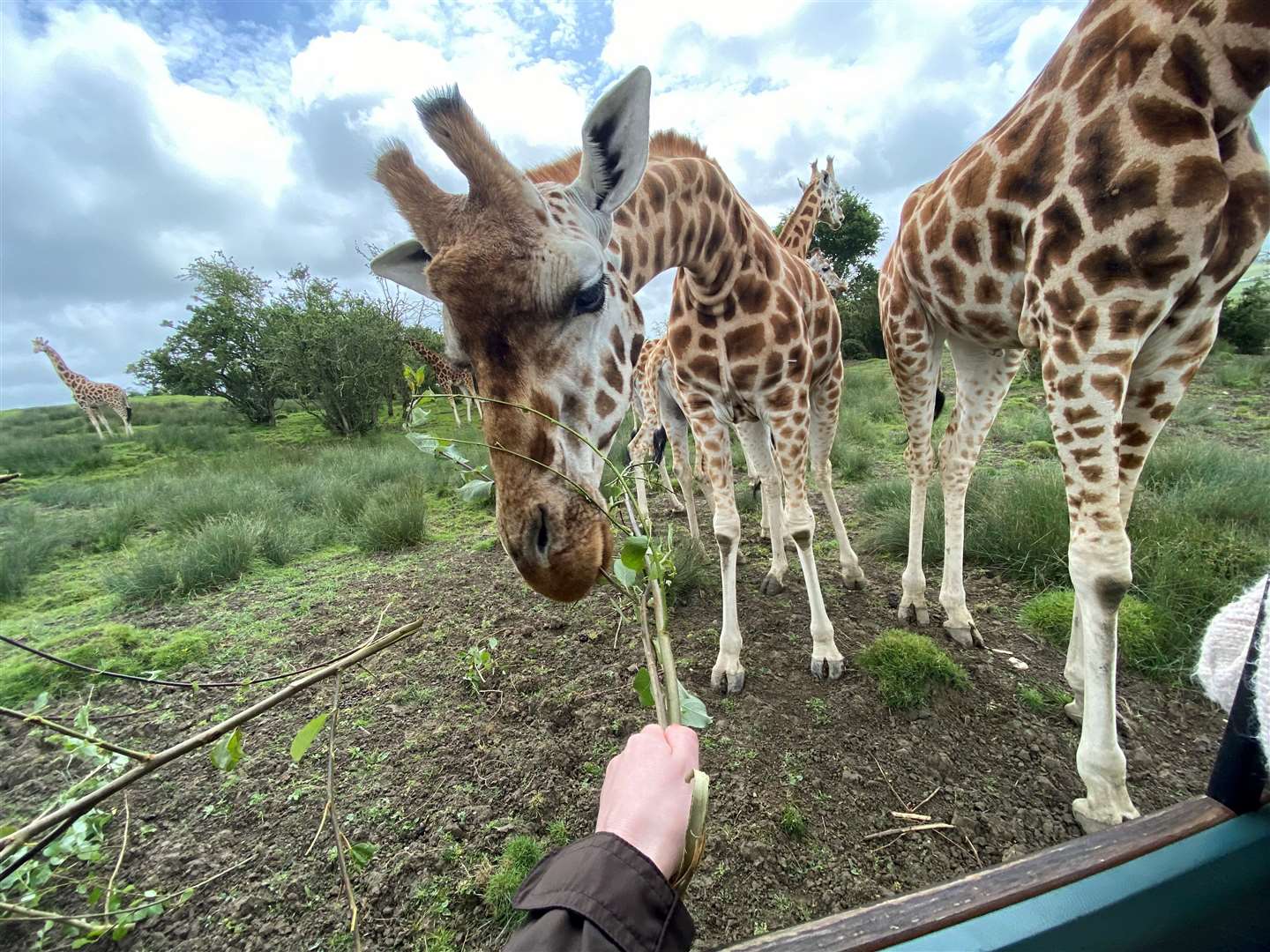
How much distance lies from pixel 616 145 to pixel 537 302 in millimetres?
728

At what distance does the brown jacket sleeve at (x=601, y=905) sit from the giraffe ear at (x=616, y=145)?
6.27 ft

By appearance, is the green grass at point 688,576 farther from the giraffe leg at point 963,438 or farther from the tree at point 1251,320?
the tree at point 1251,320

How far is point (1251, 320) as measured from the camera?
11891 millimetres

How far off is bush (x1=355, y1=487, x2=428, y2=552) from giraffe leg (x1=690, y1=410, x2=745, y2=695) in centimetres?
333

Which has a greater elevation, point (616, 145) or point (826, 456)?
point (616, 145)

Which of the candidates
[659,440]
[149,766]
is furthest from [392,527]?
[149,766]

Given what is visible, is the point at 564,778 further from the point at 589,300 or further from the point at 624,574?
the point at 589,300

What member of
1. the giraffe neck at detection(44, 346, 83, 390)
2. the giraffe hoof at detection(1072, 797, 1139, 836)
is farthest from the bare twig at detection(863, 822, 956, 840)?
the giraffe neck at detection(44, 346, 83, 390)

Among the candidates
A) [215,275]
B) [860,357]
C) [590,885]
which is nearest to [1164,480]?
[590,885]

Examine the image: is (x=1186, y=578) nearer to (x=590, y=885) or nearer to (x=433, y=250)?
(x=590, y=885)

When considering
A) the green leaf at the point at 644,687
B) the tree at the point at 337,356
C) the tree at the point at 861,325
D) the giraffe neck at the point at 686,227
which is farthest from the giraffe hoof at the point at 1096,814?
the tree at the point at 861,325

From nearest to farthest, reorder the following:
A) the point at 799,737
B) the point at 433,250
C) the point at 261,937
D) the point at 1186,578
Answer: the point at 261,937
the point at 433,250
the point at 799,737
the point at 1186,578

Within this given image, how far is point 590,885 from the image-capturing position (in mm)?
760

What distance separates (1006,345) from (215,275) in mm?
24437
